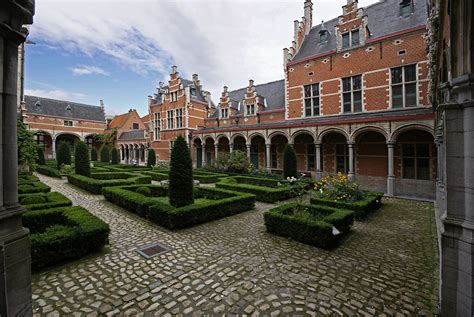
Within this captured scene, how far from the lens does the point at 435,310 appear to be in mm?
3365

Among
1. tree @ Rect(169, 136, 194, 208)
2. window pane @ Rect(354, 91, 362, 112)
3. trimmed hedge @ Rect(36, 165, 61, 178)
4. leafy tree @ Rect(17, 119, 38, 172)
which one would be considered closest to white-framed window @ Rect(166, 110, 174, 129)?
trimmed hedge @ Rect(36, 165, 61, 178)

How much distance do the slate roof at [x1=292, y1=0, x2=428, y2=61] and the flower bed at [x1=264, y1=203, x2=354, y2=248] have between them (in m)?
15.5

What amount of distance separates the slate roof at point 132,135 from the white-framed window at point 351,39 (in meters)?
32.6

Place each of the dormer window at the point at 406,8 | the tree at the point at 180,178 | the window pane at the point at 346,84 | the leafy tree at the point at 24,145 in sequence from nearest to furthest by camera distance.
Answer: the tree at the point at 180,178 → the leafy tree at the point at 24,145 → the dormer window at the point at 406,8 → the window pane at the point at 346,84

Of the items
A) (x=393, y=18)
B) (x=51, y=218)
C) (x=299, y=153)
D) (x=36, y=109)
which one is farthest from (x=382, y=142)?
(x=36, y=109)

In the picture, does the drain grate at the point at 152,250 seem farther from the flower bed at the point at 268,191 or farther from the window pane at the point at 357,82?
the window pane at the point at 357,82

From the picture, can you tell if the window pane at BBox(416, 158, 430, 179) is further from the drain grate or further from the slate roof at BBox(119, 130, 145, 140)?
the slate roof at BBox(119, 130, 145, 140)

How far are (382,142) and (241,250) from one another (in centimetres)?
1431

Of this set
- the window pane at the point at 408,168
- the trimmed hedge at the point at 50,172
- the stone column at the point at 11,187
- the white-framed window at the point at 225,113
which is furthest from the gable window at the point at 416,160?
the trimmed hedge at the point at 50,172

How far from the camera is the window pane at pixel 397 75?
14961 millimetres

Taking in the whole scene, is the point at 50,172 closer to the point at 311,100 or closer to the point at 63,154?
the point at 63,154

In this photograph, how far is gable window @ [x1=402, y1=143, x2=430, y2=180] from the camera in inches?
543

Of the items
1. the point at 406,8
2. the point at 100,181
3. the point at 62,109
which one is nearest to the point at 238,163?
the point at 100,181

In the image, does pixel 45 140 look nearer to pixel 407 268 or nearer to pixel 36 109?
pixel 36 109
